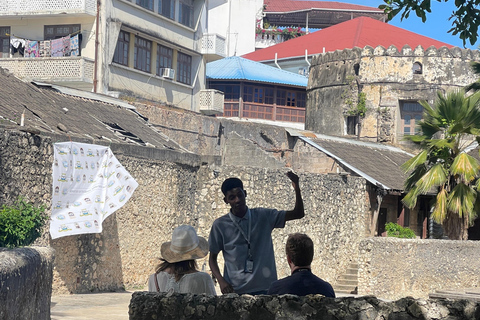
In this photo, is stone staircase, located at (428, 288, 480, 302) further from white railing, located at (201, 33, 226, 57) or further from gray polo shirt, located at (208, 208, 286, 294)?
white railing, located at (201, 33, 226, 57)

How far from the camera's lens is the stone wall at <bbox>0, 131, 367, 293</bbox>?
1501cm

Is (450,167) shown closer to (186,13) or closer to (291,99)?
(186,13)

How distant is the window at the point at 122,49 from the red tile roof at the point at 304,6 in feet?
138

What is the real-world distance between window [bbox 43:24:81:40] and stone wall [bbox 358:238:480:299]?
37.9 ft

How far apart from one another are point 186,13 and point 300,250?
1075 inches

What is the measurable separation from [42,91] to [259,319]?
1422 centimetres

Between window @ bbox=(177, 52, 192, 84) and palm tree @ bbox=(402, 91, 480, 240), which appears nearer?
palm tree @ bbox=(402, 91, 480, 240)

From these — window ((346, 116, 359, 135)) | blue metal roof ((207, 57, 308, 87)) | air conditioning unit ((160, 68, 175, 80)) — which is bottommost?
window ((346, 116, 359, 135))

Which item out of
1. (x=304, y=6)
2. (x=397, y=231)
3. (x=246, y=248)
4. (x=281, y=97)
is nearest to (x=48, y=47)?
(x=397, y=231)

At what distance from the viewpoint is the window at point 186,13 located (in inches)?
1290

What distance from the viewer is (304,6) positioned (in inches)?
2837

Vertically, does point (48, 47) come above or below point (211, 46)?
below

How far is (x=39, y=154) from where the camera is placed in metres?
15.0

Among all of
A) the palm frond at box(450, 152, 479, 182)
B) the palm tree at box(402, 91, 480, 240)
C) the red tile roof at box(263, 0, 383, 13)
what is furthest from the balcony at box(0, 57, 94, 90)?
the red tile roof at box(263, 0, 383, 13)
